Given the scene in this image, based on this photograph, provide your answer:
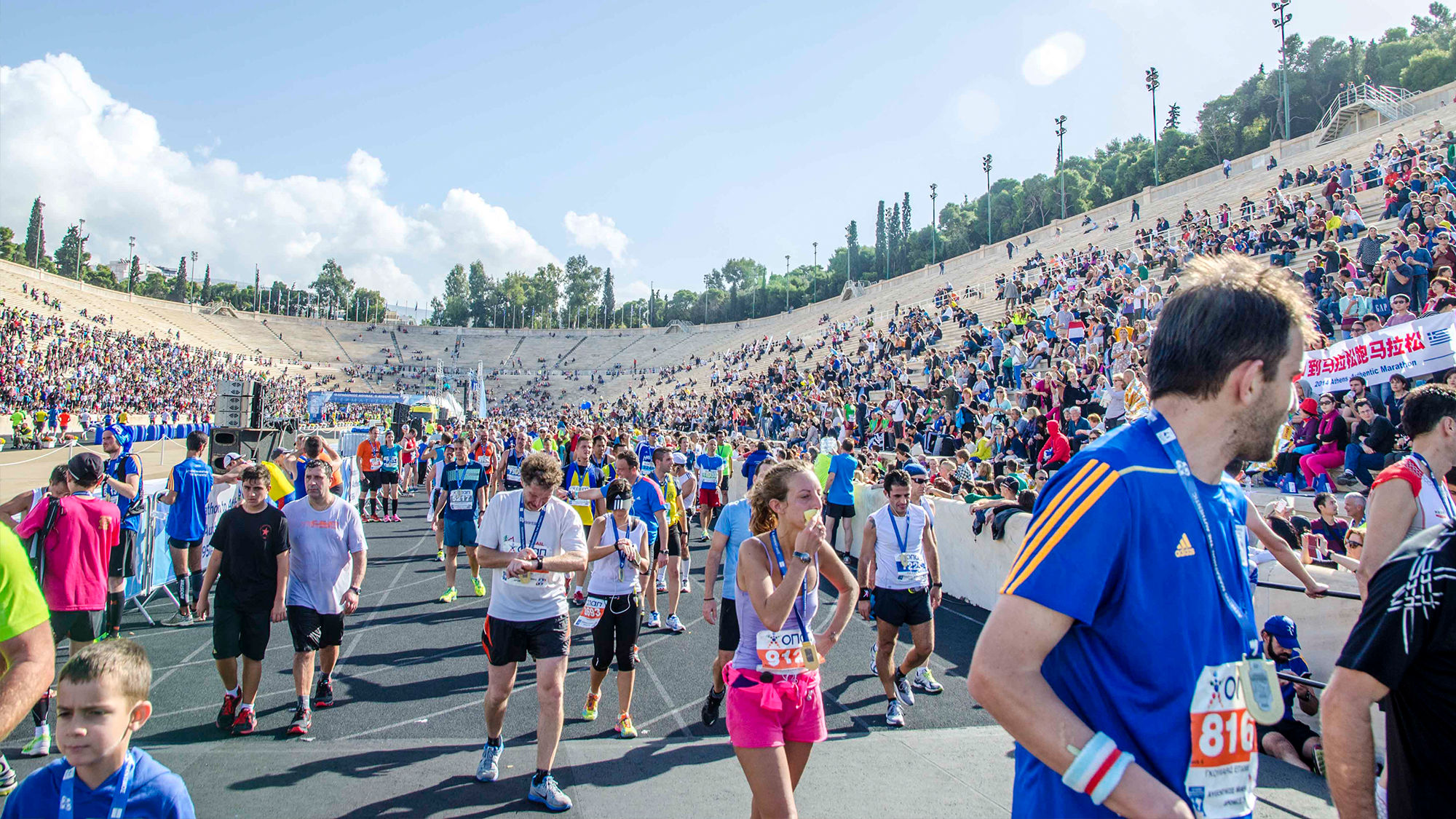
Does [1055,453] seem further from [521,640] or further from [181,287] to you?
[181,287]

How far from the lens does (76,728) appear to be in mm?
2061

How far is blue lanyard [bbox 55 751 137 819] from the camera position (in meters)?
2.11

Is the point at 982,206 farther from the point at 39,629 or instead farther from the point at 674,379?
the point at 39,629

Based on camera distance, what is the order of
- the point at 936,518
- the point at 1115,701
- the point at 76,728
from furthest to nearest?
the point at 936,518, the point at 76,728, the point at 1115,701

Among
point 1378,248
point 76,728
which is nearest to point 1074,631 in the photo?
point 76,728

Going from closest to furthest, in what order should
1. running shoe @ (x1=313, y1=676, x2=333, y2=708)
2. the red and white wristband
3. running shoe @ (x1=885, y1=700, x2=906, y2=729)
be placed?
the red and white wristband → running shoe @ (x1=885, y1=700, x2=906, y2=729) → running shoe @ (x1=313, y1=676, x2=333, y2=708)

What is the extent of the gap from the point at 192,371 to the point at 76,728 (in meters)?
61.5

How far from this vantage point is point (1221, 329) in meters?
1.53

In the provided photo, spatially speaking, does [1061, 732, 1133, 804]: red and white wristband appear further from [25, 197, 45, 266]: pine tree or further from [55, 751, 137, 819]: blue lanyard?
[25, 197, 45, 266]: pine tree

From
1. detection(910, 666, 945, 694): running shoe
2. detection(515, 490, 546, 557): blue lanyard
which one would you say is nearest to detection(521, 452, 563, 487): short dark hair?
detection(515, 490, 546, 557): blue lanyard

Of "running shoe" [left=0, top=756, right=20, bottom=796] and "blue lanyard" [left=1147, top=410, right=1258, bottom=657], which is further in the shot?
"running shoe" [left=0, top=756, right=20, bottom=796]

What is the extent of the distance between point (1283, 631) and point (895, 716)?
2651 mm

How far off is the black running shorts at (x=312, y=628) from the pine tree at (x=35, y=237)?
11197cm

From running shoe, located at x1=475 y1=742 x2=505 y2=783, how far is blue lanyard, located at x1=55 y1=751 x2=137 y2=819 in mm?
2863
